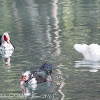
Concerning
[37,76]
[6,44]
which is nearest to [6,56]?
[6,44]

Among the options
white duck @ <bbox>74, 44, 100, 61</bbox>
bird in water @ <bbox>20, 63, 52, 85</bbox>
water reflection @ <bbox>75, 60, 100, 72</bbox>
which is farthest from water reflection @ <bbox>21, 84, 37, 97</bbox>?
white duck @ <bbox>74, 44, 100, 61</bbox>

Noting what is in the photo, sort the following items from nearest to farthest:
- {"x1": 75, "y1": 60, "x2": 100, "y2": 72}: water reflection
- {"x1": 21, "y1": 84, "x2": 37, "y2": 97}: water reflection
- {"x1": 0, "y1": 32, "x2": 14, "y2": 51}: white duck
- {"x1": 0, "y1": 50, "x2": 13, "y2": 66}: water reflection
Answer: {"x1": 21, "y1": 84, "x2": 37, "y2": 97}: water reflection < {"x1": 75, "y1": 60, "x2": 100, "y2": 72}: water reflection < {"x1": 0, "y1": 50, "x2": 13, "y2": 66}: water reflection < {"x1": 0, "y1": 32, "x2": 14, "y2": 51}: white duck

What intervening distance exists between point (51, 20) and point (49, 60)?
14.3m

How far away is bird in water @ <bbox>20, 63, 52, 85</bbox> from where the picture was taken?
14.6 meters

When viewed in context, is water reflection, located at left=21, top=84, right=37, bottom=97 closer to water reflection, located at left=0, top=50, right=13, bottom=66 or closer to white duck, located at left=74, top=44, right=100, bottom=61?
water reflection, located at left=0, top=50, right=13, bottom=66

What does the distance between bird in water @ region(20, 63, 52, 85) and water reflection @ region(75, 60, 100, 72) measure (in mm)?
1648

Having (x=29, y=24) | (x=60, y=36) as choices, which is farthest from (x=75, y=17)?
(x=60, y=36)

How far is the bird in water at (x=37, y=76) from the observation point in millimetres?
14633

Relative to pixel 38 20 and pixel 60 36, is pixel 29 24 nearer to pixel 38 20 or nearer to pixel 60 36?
pixel 38 20

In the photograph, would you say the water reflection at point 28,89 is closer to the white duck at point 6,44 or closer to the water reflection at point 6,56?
the water reflection at point 6,56

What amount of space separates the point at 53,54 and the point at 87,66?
8.31ft

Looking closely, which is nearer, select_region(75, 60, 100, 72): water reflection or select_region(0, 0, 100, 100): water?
select_region(0, 0, 100, 100): water

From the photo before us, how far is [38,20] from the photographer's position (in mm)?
32688

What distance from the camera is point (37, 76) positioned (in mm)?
14961
